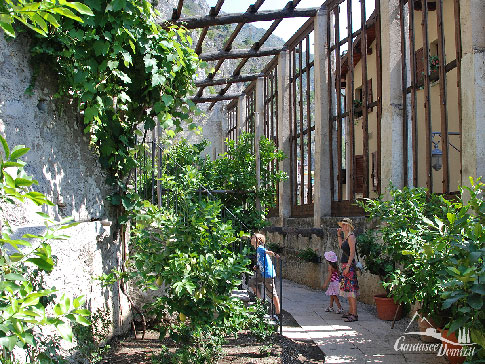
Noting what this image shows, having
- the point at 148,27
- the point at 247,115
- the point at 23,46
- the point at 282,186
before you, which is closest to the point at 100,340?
the point at 23,46

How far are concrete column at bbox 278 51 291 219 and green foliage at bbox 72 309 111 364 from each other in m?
9.76

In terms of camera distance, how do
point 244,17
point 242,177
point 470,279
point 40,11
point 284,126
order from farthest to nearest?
A: point 284,126, point 242,177, point 244,17, point 470,279, point 40,11

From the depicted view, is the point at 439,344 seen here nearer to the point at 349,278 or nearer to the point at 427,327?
the point at 427,327

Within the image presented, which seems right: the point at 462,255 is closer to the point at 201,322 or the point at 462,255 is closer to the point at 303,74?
the point at 201,322

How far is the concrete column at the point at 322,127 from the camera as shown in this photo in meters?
11.8

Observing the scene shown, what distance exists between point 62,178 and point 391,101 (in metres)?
5.96

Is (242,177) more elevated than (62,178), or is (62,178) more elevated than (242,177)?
(242,177)

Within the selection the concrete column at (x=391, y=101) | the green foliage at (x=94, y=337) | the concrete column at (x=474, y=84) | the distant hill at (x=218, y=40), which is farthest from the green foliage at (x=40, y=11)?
the distant hill at (x=218, y=40)

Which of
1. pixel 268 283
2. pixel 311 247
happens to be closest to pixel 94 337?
pixel 268 283

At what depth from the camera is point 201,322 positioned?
4953 mm

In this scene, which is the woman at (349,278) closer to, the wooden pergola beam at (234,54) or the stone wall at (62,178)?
the stone wall at (62,178)

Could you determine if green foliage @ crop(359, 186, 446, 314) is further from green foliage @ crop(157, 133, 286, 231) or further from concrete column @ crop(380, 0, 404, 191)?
green foliage @ crop(157, 133, 286, 231)

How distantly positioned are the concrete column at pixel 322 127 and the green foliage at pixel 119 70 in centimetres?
613

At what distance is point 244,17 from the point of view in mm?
10914
